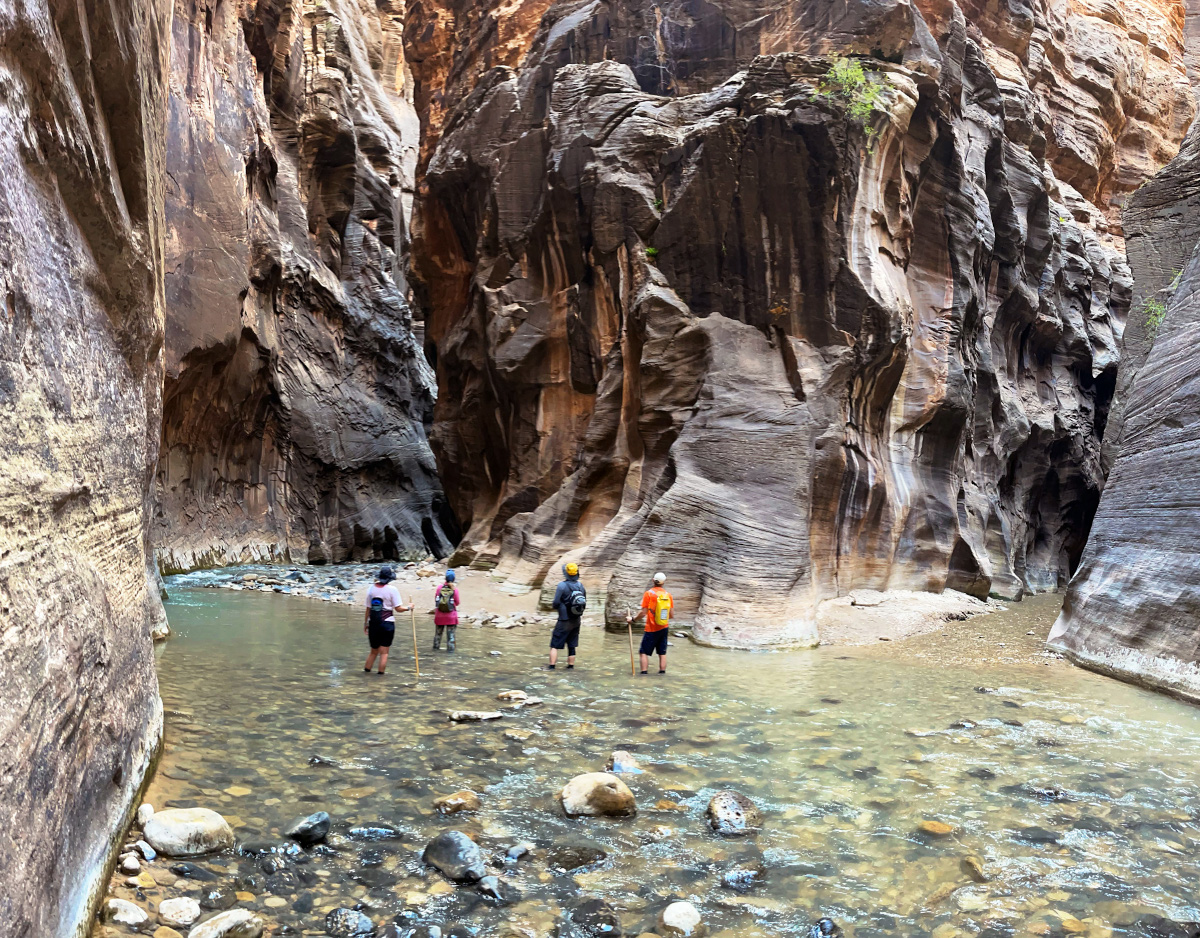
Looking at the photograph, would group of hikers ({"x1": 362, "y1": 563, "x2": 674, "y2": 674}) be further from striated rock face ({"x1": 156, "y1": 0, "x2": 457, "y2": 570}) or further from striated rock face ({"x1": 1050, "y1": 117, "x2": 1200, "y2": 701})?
striated rock face ({"x1": 156, "y1": 0, "x2": 457, "y2": 570})

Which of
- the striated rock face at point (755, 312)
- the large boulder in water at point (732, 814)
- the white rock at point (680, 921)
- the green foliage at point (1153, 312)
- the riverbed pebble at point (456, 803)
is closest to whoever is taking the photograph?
the white rock at point (680, 921)

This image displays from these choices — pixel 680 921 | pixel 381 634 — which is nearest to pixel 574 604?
pixel 381 634

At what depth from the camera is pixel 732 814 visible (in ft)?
17.5

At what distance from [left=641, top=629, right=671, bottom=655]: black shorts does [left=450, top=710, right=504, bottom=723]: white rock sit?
308 centimetres

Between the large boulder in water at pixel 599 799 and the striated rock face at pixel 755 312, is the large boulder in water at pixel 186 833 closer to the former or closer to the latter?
the large boulder in water at pixel 599 799

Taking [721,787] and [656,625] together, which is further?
[656,625]

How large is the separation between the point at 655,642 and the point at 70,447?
25.0 feet

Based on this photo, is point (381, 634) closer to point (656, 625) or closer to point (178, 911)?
point (656, 625)

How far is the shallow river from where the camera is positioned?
14.1 feet

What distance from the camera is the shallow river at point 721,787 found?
4305mm

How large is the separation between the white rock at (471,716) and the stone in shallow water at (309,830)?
2.75 meters

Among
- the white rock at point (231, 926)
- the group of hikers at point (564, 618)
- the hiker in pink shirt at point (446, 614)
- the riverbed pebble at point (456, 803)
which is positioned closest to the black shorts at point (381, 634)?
the group of hikers at point (564, 618)

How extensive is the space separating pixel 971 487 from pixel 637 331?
11451mm

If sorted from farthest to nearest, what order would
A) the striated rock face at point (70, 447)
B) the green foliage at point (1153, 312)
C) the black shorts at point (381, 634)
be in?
the green foliage at point (1153, 312) < the black shorts at point (381, 634) < the striated rock face at point (70, 447)
